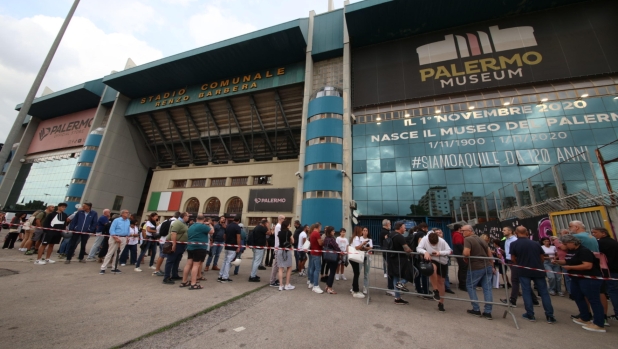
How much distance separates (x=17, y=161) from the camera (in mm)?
36375

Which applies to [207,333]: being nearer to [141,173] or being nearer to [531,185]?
[531,185]

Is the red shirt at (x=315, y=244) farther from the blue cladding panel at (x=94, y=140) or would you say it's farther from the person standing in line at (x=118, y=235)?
the blue cladding panel at (x=94, y=140)

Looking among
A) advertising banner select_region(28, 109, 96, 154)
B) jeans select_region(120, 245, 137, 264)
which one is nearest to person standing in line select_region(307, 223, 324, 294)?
jeans select_region(120, 245, 137, 264)

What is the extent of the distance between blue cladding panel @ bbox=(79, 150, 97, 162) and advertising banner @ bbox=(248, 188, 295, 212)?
2084 centimetres

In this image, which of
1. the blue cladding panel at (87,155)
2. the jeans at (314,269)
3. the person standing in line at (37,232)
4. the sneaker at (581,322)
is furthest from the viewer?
the blue cladding panel at (87,155)

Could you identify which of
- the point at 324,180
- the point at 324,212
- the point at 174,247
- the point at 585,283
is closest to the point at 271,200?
the point at 324,180

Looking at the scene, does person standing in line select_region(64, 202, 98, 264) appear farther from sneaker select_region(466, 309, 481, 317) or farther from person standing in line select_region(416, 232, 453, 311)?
sneaker select_region(466, 309, 481, 317)

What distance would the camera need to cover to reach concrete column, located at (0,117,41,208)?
35.1m

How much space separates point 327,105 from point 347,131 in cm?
291

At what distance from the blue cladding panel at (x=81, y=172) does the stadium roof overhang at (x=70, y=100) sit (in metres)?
10.8

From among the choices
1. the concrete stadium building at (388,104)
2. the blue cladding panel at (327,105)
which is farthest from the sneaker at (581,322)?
the blue cladding panel at (327,105)

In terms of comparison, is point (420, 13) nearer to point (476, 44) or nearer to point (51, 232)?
point (476, 44)

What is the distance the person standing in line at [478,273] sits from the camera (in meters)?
4.57

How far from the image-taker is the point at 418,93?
1980cm
